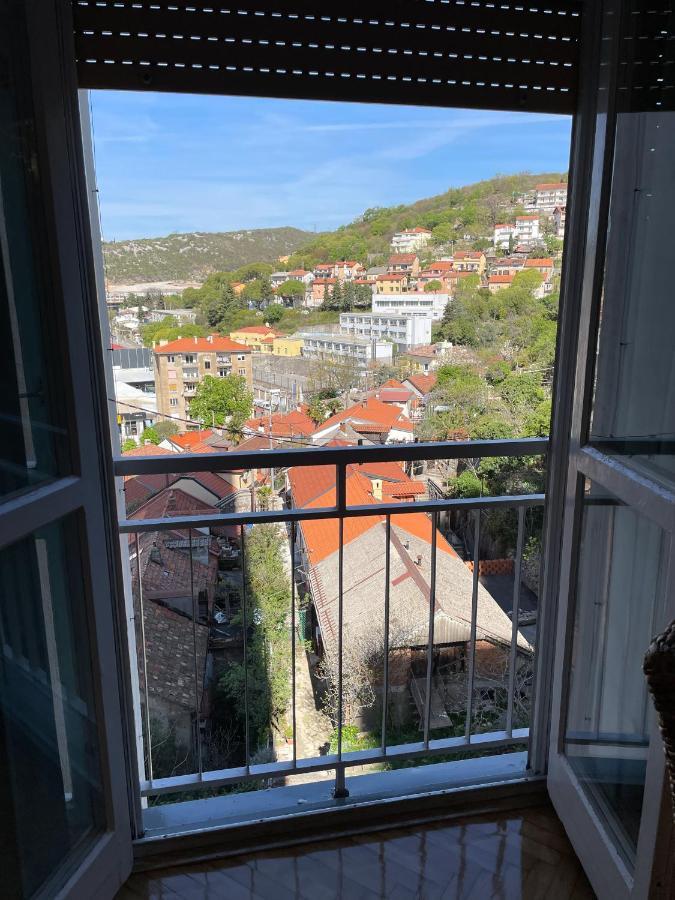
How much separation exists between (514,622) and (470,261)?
125 centimetres

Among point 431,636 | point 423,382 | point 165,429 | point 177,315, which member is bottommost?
point 431,636

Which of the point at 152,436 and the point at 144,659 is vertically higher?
the point at 152,436

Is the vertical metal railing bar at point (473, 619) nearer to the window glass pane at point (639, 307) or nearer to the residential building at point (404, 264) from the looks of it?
the window glass pane at point (639, 307)

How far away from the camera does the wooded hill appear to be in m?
1.72

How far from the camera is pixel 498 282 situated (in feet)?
6.56

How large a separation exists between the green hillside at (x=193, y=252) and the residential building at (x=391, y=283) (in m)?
0.25

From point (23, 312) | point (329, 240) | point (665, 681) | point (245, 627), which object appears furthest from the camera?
point (245, 627)

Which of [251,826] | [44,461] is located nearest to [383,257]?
[44,461]

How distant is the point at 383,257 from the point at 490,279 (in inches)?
14.2

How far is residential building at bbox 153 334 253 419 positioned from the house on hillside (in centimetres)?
54

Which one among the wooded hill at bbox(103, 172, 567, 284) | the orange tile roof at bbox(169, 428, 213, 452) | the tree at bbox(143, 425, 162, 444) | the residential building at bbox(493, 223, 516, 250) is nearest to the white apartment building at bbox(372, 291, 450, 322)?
the wooded hill at bbox(103, 172, 567, 284)

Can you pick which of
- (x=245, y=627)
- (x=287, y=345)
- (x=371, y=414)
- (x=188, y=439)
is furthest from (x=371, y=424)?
(x=245, y=627)

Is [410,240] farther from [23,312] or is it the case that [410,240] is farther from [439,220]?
[23,312]

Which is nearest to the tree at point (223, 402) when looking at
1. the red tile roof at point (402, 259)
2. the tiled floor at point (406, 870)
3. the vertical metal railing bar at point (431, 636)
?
the red tile roof at point (402, 259)
